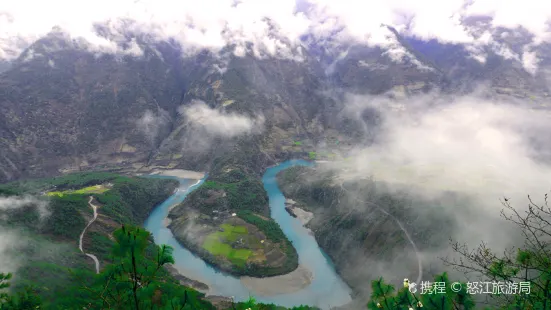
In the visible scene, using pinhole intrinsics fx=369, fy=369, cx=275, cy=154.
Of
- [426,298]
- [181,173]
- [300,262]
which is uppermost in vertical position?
[181,173]

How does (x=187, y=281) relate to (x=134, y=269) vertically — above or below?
above

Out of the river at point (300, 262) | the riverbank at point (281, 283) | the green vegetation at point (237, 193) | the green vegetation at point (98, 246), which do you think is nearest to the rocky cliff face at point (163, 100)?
the green vegetation at point (237, 193)

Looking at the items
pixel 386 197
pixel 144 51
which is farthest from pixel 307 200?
pixel 144 51

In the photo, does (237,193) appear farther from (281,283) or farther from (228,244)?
(281,283)

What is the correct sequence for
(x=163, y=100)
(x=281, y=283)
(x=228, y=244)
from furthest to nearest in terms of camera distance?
(x=163, y=100)
(x=228, y=244)
(x=281, y=283)

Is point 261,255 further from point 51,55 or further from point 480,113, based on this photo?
point 51,55

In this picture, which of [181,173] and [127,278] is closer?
[127,278]

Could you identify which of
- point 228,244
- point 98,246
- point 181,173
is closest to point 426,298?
point 98,246

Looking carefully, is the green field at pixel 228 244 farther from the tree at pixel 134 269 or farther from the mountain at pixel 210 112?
the tree at pixel 134 269
